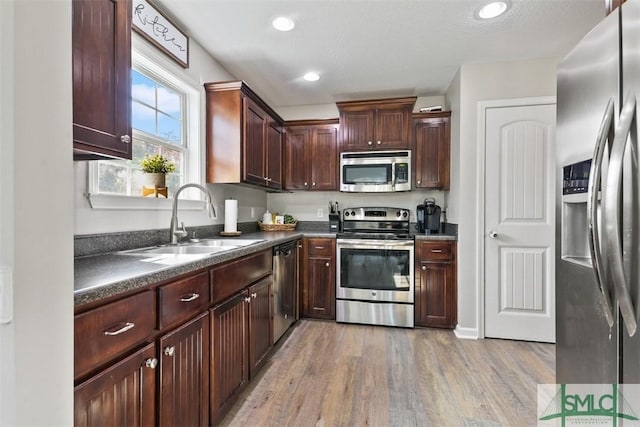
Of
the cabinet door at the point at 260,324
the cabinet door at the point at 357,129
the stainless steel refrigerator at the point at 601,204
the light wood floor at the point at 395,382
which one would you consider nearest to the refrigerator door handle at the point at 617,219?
the stainless steel refrigerator at the point at 601,204

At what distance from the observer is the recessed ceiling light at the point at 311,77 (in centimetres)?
301

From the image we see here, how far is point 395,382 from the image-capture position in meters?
2.03

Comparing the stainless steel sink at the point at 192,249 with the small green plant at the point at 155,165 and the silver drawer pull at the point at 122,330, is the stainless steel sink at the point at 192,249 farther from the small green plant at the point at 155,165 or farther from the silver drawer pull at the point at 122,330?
the silver drawer pull at the point at 122,330

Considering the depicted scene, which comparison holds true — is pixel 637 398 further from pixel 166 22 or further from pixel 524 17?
pixel 166 22

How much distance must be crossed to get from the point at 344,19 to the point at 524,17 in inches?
49.9

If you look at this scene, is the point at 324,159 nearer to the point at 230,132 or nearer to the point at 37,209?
the point at 230,132

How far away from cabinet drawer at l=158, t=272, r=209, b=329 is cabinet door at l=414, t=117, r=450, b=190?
261 cm

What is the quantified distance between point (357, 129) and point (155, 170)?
6.98 ft

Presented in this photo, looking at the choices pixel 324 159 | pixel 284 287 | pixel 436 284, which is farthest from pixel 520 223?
pixel 284 287

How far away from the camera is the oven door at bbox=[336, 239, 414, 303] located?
3.02m

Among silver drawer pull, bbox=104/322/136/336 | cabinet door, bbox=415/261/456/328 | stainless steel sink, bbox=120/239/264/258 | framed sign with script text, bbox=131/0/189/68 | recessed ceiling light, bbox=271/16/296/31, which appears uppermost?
Answer: recessed ceiling light, bbox=271/16/296/31

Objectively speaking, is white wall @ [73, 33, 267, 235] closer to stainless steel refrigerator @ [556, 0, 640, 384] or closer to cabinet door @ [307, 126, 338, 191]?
cabinet door @ [307, 126, 338, 191]

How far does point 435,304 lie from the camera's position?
2979mm

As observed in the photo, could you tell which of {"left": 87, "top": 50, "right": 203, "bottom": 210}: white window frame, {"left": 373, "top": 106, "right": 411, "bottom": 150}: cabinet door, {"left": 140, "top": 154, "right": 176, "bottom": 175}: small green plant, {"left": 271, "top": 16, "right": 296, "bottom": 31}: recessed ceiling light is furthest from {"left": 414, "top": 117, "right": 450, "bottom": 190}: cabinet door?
{"left": 140, "top": 154, "right": 176, "bottom": 175}: small green plant
